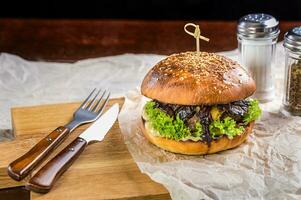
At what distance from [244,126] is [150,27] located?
1306mm

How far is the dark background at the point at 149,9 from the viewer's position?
3.10 meters

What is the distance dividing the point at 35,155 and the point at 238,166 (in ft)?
1.61

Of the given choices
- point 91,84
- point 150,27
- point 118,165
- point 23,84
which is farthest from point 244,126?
point 150,27

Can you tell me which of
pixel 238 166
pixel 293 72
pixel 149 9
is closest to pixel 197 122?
pixel 238 166

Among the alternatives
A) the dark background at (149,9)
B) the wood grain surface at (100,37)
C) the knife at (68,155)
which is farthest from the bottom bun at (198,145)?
the dark background at (149,9)

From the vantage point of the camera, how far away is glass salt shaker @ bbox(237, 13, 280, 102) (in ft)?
6.17

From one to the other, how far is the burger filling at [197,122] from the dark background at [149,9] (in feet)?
4.96

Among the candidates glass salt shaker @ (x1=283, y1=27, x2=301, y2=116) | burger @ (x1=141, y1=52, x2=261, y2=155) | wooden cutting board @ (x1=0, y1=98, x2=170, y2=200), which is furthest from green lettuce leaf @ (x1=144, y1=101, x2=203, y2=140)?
glass salt shaker @ (x1=283, y1=27, x2=301, y2=116)

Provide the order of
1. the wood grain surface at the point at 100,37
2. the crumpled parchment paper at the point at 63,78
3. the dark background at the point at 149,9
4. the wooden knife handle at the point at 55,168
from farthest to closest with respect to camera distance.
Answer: the dark background at the point at 149,9 < the wood grain surface at the point at 100,37 < the crumpled parchment paper at the point at 63,78 < the wooden knife handle at the point at 55,168

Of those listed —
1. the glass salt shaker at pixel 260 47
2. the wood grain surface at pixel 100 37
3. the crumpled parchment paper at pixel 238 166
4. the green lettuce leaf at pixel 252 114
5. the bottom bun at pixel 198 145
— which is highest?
the glass salt shaker at pixel 260 47

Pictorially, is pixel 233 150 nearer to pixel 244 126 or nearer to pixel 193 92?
pixel 244 126

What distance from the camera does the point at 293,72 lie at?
6.01 feet

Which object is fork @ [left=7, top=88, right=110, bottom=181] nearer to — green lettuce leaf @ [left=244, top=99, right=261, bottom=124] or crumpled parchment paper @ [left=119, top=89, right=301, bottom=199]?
crumpled parchment paper @ [left=119, top=89, right=301, bottom=199]

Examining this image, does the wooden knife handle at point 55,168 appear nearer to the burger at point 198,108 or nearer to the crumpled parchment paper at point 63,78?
the burger at point 198,108
